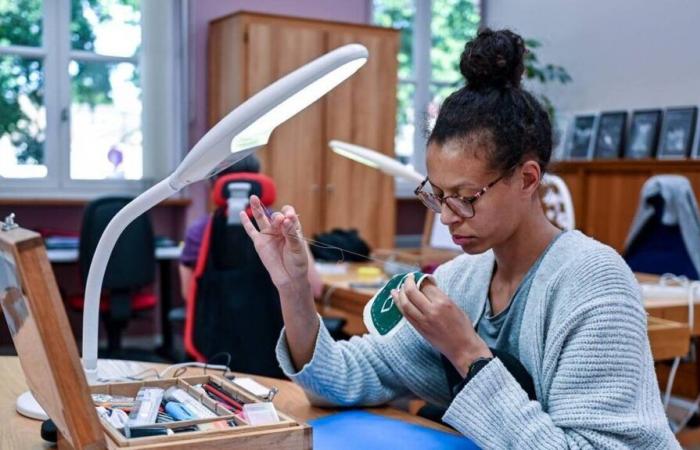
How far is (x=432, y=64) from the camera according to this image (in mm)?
6758

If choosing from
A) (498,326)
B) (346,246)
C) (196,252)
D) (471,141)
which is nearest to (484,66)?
(471,141)

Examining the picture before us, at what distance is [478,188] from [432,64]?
5.56 metres

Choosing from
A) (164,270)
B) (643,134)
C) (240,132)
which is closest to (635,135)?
(643,134)

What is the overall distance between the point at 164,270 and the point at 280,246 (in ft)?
→ 11.5

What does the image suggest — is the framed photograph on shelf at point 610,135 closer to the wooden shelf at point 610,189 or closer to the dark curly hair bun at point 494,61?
the wooden shelf at point 610,189

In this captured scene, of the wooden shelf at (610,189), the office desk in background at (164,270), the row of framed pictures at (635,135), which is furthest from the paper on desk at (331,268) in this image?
the row of framed pictures at (635,135)

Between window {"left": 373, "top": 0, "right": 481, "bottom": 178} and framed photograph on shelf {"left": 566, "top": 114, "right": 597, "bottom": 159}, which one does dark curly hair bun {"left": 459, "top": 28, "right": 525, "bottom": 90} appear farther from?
window {"left": 373, "top": 0, "right": 481, "bottom": 178}

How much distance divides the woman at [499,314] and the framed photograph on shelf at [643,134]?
4212mm

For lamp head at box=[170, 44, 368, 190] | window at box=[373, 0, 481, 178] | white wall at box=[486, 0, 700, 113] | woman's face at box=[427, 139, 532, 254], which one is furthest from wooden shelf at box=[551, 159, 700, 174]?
lamp head at box=[170, 44, 368, 190]

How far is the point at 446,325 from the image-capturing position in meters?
1.27

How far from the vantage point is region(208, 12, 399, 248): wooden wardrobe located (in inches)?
209

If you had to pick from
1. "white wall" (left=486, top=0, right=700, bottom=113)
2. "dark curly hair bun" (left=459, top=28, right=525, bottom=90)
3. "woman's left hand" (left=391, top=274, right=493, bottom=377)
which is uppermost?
"white wall" (left=486, top=0, right=700, bottom=113)

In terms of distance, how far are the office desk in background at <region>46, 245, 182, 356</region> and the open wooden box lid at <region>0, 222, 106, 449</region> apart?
341 cm

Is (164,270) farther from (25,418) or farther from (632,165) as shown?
(25,418)
